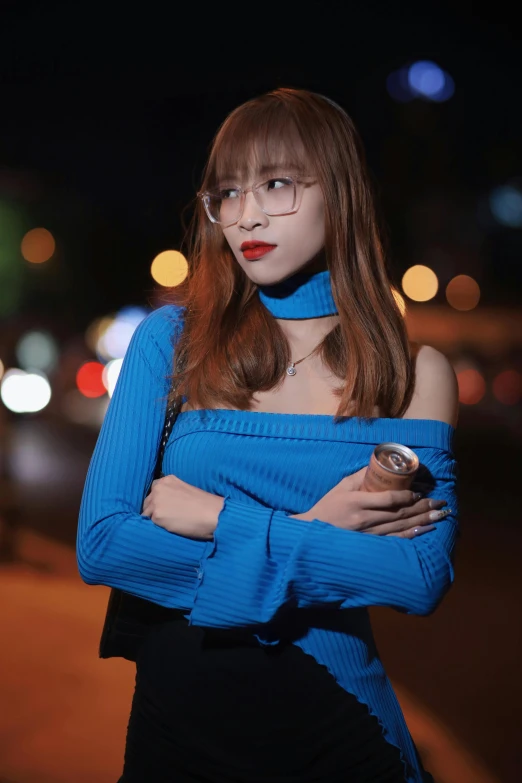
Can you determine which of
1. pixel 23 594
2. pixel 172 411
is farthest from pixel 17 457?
pixel 172 411

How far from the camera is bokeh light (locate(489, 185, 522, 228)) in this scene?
12836mm

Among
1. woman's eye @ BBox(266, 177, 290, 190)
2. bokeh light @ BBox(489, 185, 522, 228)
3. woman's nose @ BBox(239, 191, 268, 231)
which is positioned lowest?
woman's nose @ BBox(239, 191, 268, 231)

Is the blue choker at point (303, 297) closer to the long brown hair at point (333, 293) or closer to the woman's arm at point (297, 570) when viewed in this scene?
the long brown hair at point (333, 293)

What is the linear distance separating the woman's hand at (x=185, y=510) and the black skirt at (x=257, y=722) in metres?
0.22

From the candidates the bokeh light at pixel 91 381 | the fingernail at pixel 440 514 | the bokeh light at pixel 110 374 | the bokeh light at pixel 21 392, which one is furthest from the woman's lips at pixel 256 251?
the bokeh light at pixel 91 381

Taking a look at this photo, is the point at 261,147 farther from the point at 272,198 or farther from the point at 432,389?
the point at 432,389

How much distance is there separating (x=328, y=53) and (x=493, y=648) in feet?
13.1

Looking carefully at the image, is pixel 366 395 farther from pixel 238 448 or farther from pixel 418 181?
pixel 418 181

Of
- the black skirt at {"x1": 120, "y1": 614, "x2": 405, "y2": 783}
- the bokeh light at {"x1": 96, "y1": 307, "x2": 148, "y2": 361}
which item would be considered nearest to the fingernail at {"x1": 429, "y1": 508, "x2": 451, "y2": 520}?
the black skirt at {"x1": 120, "y1": 614, "x2": 405, "y2": 783}

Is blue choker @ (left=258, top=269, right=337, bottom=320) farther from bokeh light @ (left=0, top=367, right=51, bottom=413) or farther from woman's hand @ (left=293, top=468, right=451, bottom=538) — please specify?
bokeh light @ (left=0, top=367, right=51, bottom=413)

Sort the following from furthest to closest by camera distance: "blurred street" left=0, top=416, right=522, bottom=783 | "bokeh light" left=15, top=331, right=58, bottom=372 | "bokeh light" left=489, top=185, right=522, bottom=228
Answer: "bokeh light" left=15, top=331, right=58, bottom=372
"bokeh light" left=489, top=185, right=522, bottom=228
"blurred street" left=0, top=416, right=522, bottom=783

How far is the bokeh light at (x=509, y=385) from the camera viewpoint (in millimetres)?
18656

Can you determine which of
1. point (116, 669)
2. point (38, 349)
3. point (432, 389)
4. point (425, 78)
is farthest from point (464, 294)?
point (432, 389)

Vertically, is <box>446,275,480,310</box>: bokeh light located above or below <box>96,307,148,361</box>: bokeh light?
above
